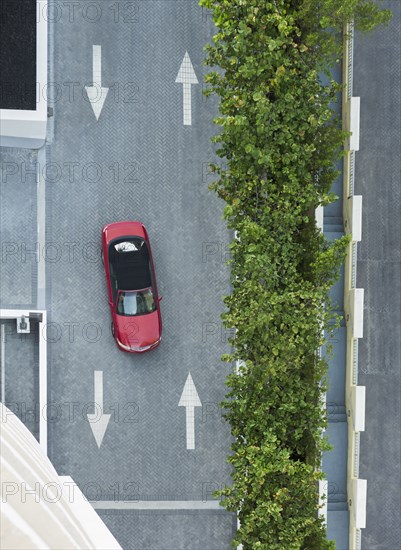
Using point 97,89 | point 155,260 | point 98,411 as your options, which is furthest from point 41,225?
point 98,411

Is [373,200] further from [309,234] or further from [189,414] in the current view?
[189,414]

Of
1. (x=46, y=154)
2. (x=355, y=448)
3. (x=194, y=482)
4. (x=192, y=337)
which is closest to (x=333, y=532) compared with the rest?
(x=355, y=448)

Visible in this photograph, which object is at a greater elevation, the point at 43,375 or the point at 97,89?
the point at 97,89

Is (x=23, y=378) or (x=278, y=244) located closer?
(x=278, y=244)

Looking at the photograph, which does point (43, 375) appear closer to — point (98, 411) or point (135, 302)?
point (98, 411)

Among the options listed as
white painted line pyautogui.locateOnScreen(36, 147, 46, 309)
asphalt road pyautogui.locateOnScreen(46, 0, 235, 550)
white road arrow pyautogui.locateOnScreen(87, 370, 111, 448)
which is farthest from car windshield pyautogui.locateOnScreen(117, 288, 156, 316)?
white painted line pyautogui.locateOnScreen(36, 147, 46, 309)

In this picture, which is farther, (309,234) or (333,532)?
(333,532)
